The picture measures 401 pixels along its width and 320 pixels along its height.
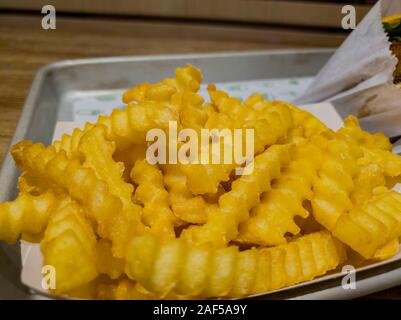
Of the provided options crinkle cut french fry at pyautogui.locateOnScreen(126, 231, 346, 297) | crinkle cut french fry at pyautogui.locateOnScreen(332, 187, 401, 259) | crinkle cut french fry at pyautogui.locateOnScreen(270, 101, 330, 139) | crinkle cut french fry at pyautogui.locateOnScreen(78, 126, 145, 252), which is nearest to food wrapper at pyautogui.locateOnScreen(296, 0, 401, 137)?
crinkle cut french fry at pyautogui.locateOnScreen(270, 101, 330, 139)

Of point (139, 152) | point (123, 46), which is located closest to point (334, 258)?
point (139, 152)

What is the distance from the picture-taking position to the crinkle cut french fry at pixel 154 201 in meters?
0.90

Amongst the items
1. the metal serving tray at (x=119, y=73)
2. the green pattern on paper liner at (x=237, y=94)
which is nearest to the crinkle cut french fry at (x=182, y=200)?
the metal serving tray at (x=119, y=73)

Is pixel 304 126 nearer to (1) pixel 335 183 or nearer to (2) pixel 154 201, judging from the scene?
(1) pixel 335 183

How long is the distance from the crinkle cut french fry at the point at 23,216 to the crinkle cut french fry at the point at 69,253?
9 centimetres

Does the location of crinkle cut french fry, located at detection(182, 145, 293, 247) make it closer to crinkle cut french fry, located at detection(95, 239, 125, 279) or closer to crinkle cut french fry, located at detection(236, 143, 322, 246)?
crinkle cut french fry, located at detection(236, 143, 322, 246)

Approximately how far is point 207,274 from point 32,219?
0.38m

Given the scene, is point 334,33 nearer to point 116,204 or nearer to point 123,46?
point 123,46

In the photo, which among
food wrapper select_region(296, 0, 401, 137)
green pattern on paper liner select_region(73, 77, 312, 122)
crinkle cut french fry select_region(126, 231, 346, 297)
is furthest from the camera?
green pattern on paper liner select_region(73, 77, 312, 122)

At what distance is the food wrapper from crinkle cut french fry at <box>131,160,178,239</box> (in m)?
0.80

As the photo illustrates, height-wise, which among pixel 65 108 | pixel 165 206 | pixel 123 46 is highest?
pixel 123 46

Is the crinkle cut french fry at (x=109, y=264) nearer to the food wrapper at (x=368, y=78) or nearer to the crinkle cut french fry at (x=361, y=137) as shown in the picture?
the crinkle cut french fry at (x=361, y=137)

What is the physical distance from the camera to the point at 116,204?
33.9 inches

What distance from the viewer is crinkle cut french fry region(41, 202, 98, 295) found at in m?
0.78
